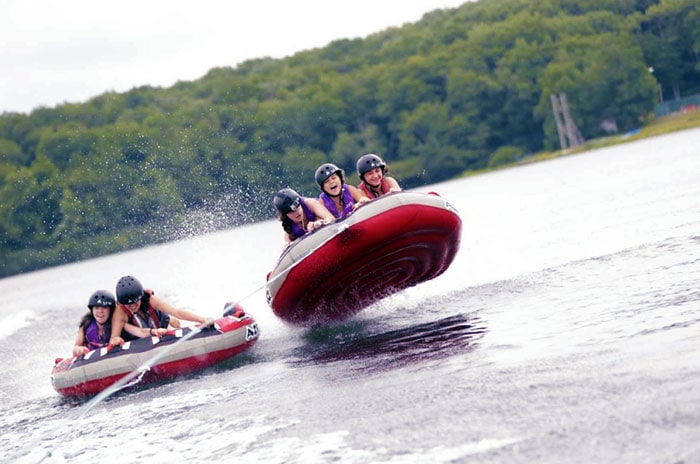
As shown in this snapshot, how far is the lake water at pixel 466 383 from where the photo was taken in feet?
15.6

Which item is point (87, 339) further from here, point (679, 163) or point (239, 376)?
point (679, 163)

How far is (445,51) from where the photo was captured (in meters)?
86.9

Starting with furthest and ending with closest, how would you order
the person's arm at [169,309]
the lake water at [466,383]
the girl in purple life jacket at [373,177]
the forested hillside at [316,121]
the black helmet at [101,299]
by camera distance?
the forested hillside at [316,121] → the person's arm at [169,309] → the girl in purple life jacket at [373,177] → the black helmet at [101,299] → the lake water at [466,383]

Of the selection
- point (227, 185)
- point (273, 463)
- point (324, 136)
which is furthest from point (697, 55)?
point (273, 463)

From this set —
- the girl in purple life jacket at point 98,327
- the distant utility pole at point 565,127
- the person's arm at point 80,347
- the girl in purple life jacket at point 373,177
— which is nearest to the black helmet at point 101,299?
the girl in purple life jacket at point 98,327

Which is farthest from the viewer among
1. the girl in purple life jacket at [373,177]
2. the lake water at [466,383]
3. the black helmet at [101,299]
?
the girl in purple life jacket at [373,177]

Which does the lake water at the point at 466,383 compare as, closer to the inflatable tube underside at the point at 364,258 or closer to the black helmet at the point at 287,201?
the inflatable tube underside at the point at 364,258

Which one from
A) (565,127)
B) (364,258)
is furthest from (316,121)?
(364,258)

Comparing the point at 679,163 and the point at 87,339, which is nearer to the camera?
the point at 87,339

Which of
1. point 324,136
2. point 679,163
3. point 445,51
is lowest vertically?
point 679,163

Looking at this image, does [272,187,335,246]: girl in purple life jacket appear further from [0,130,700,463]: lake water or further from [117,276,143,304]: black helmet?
[117,276,143,304]: black helmet

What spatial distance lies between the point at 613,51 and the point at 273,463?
71045 millimetres

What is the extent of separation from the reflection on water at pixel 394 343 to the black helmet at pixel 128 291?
174cm

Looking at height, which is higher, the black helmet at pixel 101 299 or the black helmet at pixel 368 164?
the black helmet at pixel 368 164
